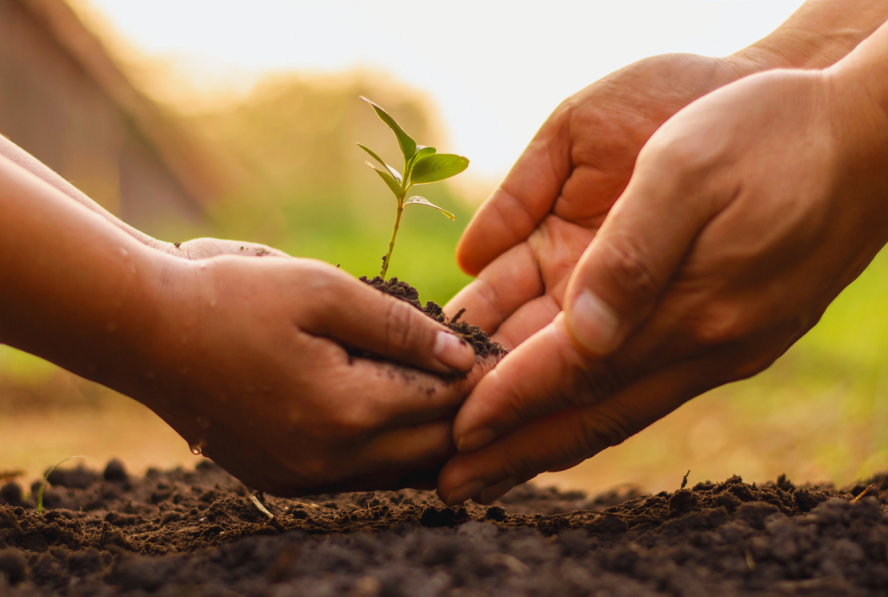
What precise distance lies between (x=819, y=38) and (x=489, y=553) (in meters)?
1.92

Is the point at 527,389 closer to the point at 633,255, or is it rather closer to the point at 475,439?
the point at 475,439

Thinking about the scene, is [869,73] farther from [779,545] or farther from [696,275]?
[779,545]

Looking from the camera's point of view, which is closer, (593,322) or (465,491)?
(593,322)

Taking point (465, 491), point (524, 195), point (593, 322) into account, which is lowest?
point (465, 491)

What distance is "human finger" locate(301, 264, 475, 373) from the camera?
3.19ft

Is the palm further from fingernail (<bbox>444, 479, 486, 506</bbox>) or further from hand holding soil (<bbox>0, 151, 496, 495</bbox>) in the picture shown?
hand holding soil (<bbox>0, 151, 496, 495</bbox>)

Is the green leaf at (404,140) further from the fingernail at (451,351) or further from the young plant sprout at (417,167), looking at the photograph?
the fingernail at (451,351)

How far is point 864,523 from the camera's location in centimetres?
90

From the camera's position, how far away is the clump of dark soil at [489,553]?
704 mm

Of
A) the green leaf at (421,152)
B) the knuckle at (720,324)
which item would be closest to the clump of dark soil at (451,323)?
the green leaf at (421,152)

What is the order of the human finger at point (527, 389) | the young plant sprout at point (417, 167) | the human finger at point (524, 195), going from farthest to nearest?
the human finger at point (524, 195) → the young plant sprout at point (417, 167) → the human finger at point (527, 389)

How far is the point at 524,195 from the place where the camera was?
1.86 m

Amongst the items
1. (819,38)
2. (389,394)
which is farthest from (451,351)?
(819,38)

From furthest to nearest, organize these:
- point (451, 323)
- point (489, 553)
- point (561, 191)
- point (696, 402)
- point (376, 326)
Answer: point (696, 402) → point (561, 191) → point (451, 323) → point (376, 326) → point (489, 553)
